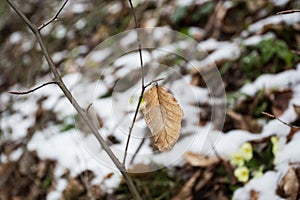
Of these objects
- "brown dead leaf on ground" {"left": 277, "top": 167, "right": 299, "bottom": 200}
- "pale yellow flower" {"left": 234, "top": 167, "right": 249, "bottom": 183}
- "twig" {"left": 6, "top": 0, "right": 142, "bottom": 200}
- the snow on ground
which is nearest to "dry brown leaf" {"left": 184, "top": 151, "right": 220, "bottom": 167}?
the snow on ground

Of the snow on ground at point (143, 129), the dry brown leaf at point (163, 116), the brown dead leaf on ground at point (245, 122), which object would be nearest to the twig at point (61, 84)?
the dry brown leaf at point (163, 116)

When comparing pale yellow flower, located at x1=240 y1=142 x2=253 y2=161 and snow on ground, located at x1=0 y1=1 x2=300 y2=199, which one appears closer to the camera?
snow on ground, located at x1=0 y1=1 x2=300 y2=199

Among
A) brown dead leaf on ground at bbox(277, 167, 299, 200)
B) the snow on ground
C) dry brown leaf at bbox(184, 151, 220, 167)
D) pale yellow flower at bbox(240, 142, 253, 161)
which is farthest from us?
dry brown leaf at bbox(184, 151, 220, 167)

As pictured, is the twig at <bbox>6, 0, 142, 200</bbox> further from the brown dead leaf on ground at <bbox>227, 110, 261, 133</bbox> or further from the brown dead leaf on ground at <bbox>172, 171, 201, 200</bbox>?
the brown dead leaf on ground at <bbox>227, 110, 261, 133</bbox>

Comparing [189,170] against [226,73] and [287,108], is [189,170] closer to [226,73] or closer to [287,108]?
[287,108]

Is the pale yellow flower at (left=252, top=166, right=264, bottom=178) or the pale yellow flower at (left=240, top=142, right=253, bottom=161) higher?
the pale yellow flower at (left=240, top=142, right=253, bottom=161)

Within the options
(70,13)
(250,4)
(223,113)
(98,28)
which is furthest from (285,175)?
(70,13)

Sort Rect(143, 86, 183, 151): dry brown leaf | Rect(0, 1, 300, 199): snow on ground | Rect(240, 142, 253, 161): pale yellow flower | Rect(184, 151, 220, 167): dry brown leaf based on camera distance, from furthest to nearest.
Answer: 1. Rect(184, 151, 220, 167): dry brown leaf
2. Rect(240, 142, 253, 161): pale yellow flower
3. Rect(0, 1, 300, 199): snow on ground
4. Rect(143, 86, 183, 151): dry brown leaf
